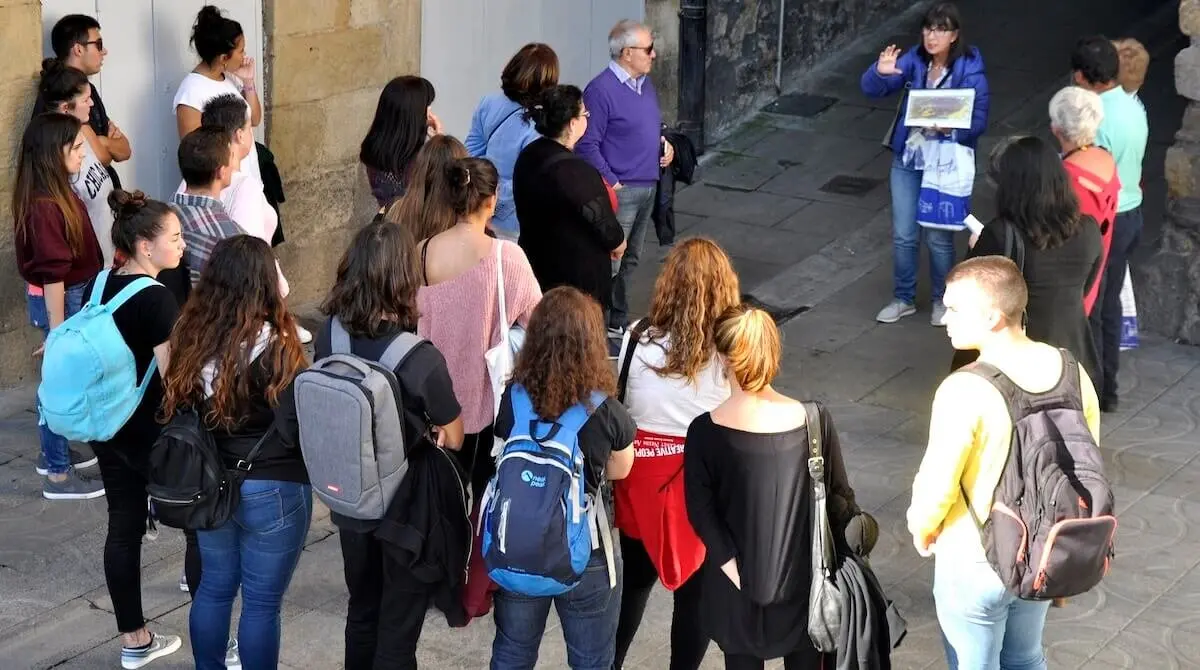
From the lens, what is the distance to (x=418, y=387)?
181 inches

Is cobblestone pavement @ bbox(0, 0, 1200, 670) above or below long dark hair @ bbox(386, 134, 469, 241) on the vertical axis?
below

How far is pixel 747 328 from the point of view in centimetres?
431

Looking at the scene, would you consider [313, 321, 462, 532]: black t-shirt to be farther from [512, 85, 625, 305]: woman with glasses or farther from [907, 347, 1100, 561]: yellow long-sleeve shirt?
[512, 85, 625, 305]: woman with glasses

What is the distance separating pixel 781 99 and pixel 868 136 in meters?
1.00

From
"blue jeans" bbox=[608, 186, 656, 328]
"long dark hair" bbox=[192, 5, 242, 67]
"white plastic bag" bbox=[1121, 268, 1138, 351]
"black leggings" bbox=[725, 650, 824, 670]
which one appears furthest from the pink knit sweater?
"white plastic bag" bbox=[1121, 268, 1138, 351]

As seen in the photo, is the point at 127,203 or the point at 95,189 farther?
the point at 95,189

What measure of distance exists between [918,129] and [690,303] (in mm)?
4182

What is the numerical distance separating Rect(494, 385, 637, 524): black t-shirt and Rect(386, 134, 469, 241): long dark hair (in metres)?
1.37

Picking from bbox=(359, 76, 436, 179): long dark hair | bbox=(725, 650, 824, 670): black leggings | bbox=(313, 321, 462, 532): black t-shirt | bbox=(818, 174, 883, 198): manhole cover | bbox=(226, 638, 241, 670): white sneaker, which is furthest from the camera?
bbox=(818, 174, 883, 198): manhole cover

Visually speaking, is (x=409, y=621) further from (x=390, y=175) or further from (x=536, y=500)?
(x=390, y=175)

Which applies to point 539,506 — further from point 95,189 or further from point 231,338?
point 95,189

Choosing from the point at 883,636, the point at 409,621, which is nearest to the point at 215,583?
the point at 409,621

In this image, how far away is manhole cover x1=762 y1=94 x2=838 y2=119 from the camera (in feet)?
40.6

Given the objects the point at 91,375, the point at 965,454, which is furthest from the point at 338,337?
the point at 965,454
